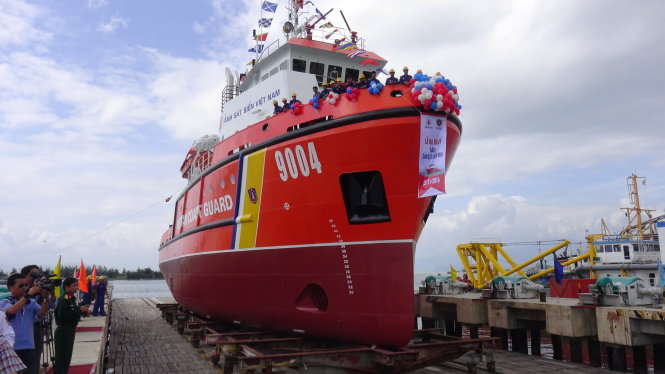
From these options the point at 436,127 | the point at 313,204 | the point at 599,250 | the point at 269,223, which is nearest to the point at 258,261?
the point at 269,223

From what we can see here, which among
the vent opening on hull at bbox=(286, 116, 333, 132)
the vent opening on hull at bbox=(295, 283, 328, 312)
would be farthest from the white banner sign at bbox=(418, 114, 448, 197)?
the vent opening on hull at bbox=(295, 283, 328, 312)

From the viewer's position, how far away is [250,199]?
801cm

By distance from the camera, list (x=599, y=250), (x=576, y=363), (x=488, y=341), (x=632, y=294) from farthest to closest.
→ (x=599, y=250) < (x=576, y=363) < (x=632, y=294) < (x=488, y=341)

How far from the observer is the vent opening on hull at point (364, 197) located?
6.68 m

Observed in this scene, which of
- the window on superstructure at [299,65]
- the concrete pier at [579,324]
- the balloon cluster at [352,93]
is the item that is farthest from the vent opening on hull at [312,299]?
the window on superstructure at [299,65]

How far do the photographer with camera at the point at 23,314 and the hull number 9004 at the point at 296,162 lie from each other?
3.57m

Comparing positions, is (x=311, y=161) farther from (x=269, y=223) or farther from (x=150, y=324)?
(x=150, y=324)

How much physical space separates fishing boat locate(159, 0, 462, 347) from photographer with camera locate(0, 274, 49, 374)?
3324 mm

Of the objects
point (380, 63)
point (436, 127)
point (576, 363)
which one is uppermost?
point (380, 63)

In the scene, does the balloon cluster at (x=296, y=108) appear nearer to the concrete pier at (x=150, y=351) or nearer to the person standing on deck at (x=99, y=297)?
the concrete pier at (x=150, y=351)

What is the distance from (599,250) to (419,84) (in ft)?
82.0

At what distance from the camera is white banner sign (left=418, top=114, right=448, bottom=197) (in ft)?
21.4

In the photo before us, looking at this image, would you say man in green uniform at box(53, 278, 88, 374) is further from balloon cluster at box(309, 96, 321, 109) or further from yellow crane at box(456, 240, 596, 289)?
yellow crane at box(456, 240, 596, 289)

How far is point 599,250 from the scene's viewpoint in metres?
27.1
